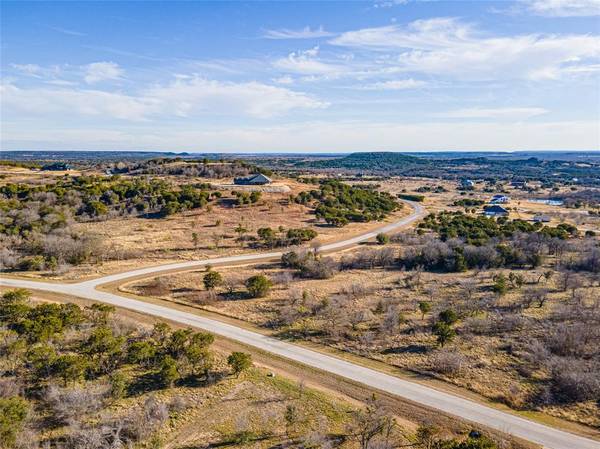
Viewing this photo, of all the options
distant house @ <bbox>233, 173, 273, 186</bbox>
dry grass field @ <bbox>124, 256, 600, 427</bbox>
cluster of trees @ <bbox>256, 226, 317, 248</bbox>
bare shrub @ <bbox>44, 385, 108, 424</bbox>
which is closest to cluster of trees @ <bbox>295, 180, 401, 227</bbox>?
distant house @ <bbox>233, 173, 273, 186</bbox>

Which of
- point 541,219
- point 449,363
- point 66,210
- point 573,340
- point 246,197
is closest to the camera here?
point 449,363

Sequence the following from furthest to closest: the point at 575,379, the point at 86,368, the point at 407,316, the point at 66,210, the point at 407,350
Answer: the point at 66,210
the point at 407,316
the point at 407,350
the point at 86,368
the point at 575,379

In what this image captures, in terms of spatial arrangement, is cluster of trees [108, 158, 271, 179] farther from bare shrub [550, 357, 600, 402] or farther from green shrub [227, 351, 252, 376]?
bare shrub [550, 357, 600, 402]

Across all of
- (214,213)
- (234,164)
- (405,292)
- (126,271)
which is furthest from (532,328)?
(234,164)

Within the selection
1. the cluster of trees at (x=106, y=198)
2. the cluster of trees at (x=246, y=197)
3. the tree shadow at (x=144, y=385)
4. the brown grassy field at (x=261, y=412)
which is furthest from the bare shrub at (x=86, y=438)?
the cluster of trees at (x=246, y=197)

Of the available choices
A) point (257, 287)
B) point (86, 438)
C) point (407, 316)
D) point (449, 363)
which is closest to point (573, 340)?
point (449, 363)

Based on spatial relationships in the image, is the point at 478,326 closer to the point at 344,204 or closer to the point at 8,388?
the point at 8,388

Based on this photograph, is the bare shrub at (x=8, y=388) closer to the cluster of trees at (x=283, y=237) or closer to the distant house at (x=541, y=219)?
the cluster of trees at (x=283, y=237)
